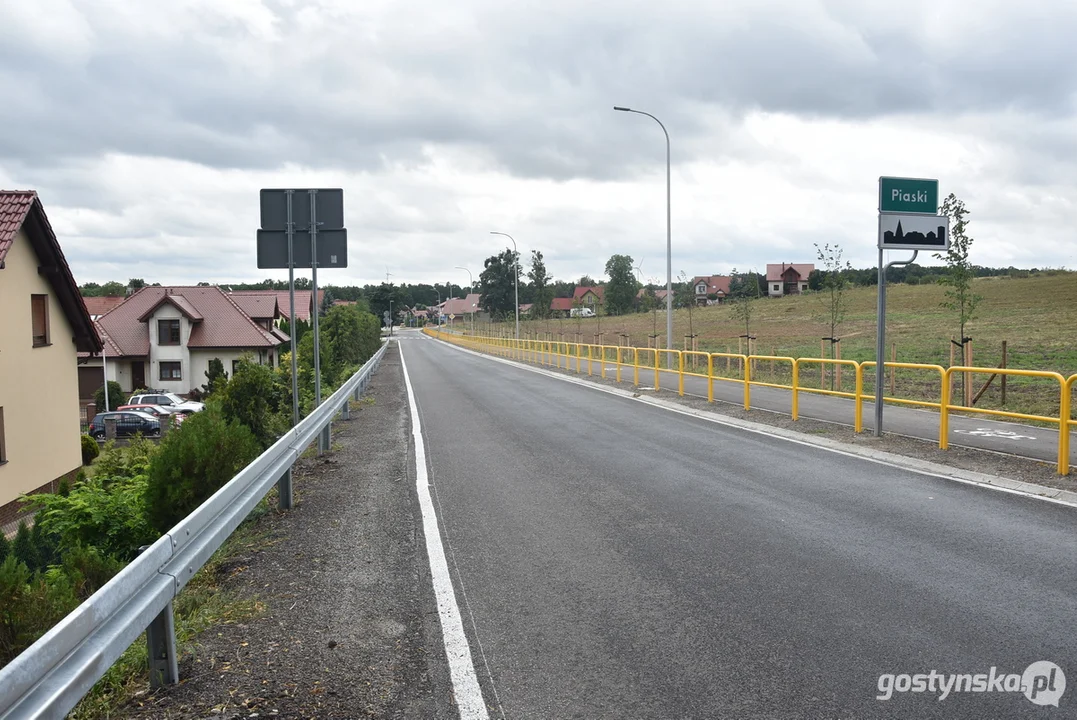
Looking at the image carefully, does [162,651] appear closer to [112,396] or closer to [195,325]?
[112,396]

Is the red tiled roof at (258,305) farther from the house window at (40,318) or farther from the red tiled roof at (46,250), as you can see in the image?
the house window at (40,318)

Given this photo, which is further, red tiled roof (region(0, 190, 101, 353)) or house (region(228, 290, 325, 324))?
house (region(228, 290, 325, 324))

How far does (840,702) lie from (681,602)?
1.50m

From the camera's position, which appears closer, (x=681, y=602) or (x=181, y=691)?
(x=181, y=691)

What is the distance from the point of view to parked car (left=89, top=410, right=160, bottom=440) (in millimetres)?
42344

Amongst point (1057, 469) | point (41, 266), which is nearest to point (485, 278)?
point (41, 266)

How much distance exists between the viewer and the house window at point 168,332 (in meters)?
57.0

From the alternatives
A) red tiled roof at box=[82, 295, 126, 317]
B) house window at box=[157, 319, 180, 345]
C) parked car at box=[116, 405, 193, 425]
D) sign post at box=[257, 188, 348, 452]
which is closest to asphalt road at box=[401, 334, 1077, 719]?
sign post at box=[257, 188, 348, 452]

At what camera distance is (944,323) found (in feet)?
173

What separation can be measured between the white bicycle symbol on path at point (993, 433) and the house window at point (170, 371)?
53678mm

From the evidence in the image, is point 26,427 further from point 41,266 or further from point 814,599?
point 814,599

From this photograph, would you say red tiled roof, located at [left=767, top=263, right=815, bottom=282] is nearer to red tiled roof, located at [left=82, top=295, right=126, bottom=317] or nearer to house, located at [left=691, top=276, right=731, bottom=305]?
house, located at [left=691, top=276, right=731, bottom=305]

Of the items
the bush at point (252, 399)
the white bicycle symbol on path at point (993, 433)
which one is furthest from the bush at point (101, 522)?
the white bicycle symbol on path at point (993, 433)

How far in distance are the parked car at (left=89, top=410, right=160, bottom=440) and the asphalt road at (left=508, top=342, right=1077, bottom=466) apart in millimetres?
31068
